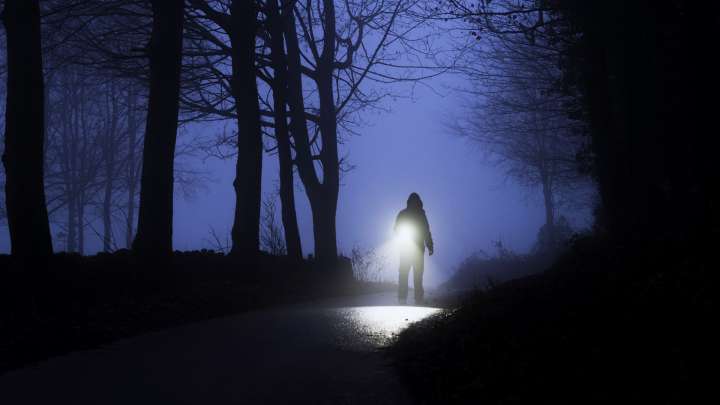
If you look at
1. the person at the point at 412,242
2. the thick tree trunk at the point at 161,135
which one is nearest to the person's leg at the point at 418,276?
the person at the point at 412,242

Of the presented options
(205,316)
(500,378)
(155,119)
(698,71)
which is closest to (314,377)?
(500,378)

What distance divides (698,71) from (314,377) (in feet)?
16.3

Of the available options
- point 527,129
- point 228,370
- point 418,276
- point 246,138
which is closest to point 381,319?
point 228,370

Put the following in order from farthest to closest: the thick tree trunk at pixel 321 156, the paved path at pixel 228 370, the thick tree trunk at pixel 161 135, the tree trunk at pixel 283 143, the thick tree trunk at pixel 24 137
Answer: the thick tree trunk at pixel 321 156
the tree trunk at pixel 283 143
the thick tree trunk at pixel 161 135
the thick tree trunk at pixel 24 137
the paved path at pixel 228 370

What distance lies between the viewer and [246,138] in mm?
12555

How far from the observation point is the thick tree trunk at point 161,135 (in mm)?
9508

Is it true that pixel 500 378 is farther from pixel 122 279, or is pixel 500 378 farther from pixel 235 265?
pixel 235 265

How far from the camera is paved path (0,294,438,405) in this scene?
4.53m

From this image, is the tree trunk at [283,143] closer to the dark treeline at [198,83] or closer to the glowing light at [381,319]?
the dark treeline at [198,83]

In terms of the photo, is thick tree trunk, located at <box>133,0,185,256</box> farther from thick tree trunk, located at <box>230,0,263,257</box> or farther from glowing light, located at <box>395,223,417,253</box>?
glowing light, located at <box>395,223,417,253</box>

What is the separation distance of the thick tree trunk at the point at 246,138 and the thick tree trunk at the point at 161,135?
2513 millimetres

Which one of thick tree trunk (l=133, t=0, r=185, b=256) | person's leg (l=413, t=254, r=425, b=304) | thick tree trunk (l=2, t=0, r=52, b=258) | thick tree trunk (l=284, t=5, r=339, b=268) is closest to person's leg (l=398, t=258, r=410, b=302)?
person's leg (l=413, t=254, r=425, b=304)

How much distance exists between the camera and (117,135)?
30.1 metres

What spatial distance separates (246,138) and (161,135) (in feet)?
9.65
